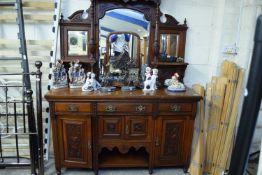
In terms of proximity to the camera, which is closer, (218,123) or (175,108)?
(175,108)

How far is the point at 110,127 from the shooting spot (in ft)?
6.50

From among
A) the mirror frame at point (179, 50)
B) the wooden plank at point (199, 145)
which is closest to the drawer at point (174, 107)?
the wooden plank at point (199, 145)

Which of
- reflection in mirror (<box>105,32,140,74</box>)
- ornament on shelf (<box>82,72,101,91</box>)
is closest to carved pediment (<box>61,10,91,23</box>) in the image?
reflection in mirror (<box>105,32,140,74</box>)

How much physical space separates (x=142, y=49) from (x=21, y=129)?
159 cm

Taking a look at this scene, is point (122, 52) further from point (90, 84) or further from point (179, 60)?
point (179, 60)

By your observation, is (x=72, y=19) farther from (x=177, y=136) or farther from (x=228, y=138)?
(x=228, y=138)

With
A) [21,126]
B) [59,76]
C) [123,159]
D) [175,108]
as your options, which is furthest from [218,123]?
[21,126]

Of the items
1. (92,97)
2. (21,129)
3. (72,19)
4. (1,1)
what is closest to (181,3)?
(72,19)

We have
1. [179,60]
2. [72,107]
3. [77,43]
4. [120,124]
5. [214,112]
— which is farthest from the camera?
[179,60]

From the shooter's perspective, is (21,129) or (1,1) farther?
(21,129)

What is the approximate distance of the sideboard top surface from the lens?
1.83m

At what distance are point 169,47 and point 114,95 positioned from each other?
0.85 metres

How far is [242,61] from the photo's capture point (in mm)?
2176

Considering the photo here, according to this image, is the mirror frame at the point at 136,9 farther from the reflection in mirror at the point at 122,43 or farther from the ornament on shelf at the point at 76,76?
the ornament on shelf at the point at 76,76
